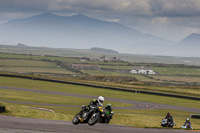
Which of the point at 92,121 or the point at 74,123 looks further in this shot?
the point at 74,123

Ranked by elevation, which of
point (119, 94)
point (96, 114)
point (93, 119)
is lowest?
point (119, 94)

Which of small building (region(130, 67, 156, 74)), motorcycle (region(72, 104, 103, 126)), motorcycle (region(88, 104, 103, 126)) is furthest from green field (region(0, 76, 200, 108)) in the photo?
small building (region(130, 67, 156, 74))

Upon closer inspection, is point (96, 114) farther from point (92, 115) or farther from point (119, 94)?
point (119, 94)

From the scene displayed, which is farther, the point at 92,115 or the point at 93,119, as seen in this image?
the point at 92,115

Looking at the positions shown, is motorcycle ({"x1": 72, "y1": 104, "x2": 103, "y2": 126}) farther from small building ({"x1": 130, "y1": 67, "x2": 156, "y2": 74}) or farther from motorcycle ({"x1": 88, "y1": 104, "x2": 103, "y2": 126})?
small building ({"x1": 130, "y1": 67, "x2": 156, "y2": 74})

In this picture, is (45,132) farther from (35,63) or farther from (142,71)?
(142,71)

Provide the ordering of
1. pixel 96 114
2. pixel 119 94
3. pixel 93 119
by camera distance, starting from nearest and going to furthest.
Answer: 1. pixel 96 114
2. pixel 93 119
3. pixel 119 94

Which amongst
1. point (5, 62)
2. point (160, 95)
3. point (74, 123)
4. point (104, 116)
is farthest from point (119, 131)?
point (5, 62)

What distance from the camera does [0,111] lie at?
27.9 metres

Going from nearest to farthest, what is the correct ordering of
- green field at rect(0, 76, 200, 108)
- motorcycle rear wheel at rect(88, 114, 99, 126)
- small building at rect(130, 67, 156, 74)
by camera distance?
motorcycle rear wheel at rect(88, 114, 99, 126) → green field at rect(0, 76, 200, 108) → small building at rect(130, 67, 156, 74)

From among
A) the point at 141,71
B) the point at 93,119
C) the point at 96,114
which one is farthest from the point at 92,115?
the point at 141,71

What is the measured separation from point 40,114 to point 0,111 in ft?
15.7

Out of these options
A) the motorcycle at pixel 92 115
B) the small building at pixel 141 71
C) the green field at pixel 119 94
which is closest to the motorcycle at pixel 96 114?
the motorcycle at pixel 92 115

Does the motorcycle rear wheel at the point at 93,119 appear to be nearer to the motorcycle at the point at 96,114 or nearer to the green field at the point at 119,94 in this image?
the motorcycle at the point at 96,114
